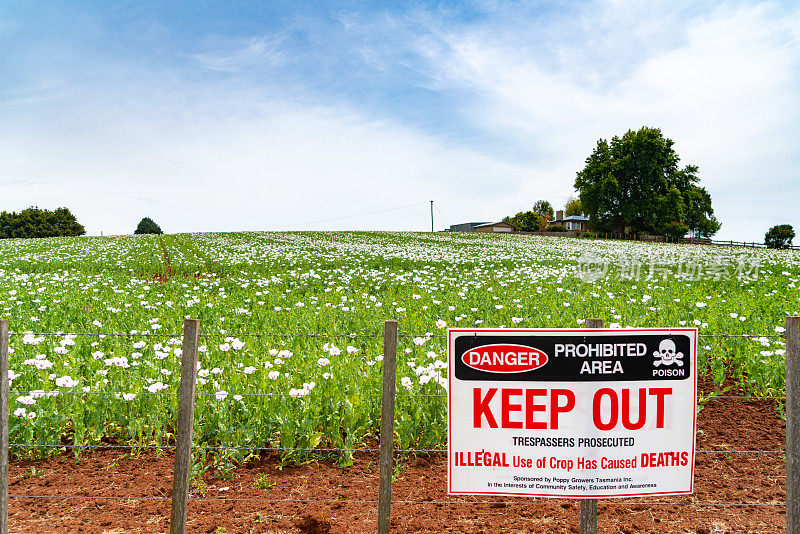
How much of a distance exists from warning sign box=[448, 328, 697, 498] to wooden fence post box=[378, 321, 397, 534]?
40 centimetres

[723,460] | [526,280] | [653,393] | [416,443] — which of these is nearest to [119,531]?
[416,443]

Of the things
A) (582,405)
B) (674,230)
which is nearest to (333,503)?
(582,405)

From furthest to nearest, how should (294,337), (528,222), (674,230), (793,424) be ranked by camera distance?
1. (528,222)
2. (674,230)
3. (294,337)
4. (793,424)

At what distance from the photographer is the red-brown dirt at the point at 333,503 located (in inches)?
148

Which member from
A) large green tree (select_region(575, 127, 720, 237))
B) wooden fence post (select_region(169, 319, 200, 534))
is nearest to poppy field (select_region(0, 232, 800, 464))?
wooden fence post (select_region(169, 319, 200, 534))

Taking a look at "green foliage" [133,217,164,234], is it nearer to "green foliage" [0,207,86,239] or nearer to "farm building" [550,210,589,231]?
"green foliage" [0,207,86,239]

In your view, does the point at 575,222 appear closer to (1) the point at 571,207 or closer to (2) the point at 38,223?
(1) the point at 571,207

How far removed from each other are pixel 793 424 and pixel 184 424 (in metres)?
3.92

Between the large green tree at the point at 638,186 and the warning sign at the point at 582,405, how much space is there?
63.5 m

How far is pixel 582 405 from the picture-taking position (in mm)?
3078

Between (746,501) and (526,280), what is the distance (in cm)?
1188

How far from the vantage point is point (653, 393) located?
3090 millimetres

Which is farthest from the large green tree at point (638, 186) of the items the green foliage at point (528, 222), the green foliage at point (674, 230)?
the green foliage at point (528, 222)

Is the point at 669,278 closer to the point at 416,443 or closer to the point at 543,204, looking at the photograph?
the point at 416,443
